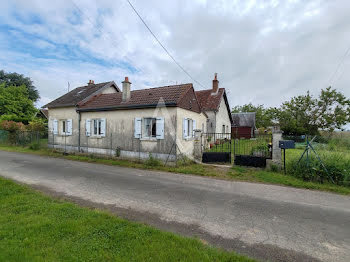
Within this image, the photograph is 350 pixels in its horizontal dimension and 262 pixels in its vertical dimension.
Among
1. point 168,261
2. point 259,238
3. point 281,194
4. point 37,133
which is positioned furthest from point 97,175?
point 37,133

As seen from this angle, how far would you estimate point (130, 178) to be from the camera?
22.9 ft

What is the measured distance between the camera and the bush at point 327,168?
6215 mm

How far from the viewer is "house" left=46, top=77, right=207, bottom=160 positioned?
976 centimetres

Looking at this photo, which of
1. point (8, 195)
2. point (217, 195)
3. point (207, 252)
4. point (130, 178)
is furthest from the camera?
point (130, 178)

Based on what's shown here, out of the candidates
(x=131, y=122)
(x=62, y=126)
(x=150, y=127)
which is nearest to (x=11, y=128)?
(x=62, y=126)

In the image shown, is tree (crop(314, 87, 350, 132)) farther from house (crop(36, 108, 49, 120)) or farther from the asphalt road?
house (crop(36, 108, 49, 120))

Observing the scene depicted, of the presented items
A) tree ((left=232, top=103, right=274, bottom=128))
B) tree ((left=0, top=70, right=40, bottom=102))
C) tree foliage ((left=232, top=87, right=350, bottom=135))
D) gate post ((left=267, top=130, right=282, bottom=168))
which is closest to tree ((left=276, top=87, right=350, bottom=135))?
tree foliage ((left=232, top=87, right=350, bottom=135))

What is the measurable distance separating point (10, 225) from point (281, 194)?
22.6 ft

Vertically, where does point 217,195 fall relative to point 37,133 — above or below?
below

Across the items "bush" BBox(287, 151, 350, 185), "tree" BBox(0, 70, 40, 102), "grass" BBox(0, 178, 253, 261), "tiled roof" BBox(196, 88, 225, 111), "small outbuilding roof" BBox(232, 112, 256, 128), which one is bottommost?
"grass" BBox(0, 178, 253, 261)

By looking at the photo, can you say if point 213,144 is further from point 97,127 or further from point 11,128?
point 11,128

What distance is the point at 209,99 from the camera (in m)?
20.3

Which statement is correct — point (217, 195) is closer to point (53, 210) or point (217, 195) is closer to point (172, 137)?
point (53, 210)

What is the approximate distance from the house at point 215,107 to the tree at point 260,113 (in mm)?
14792
